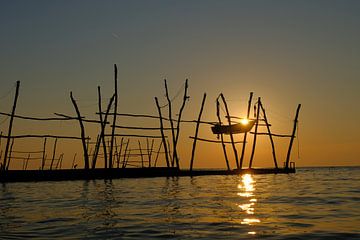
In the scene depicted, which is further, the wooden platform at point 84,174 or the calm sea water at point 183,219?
the wooden platform at point 84,174

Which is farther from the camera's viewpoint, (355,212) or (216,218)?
(355,212)

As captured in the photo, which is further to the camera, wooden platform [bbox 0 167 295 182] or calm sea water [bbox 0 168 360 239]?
wooden platform [bbox 0 167 295 182]

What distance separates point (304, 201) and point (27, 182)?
19337mm

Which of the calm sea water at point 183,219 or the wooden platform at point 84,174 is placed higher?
the wooden platform at point 84,174

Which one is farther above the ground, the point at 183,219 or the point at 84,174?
the point at 84,174

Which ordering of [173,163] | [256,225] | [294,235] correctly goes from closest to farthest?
1. [294,235]
2. [256,225]
3. [173,163]

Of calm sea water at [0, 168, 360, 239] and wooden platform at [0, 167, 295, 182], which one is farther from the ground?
wooden platform at [0, 167, 295, 182]

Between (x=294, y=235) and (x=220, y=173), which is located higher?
(x=220, y=173)

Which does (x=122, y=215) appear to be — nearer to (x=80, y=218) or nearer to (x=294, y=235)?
(x=80, y=218)

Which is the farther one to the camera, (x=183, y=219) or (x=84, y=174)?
(x=84, y=174)

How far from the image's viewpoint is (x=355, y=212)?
1198 centimetres

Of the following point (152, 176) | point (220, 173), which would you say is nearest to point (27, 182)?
point (152, 176)

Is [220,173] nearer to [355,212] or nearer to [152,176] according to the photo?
[152,176]

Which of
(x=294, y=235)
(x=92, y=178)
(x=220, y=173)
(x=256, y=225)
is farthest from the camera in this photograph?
(x=220, y=173)
